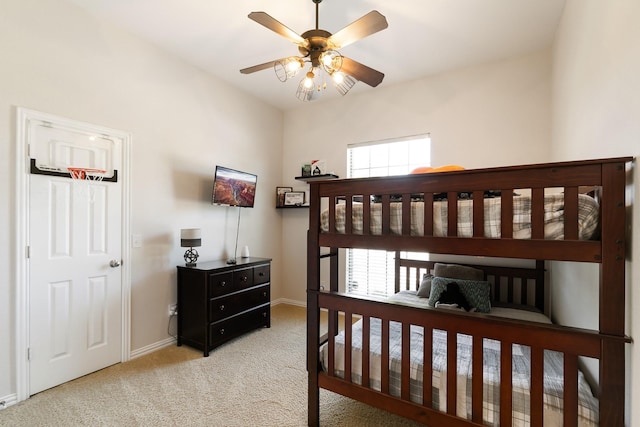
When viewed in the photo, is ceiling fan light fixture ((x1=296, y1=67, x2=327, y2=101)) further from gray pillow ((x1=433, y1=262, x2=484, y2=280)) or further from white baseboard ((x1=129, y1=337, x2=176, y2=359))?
white baseboard ((x1=129, y1=337, x2=176, y2=359))

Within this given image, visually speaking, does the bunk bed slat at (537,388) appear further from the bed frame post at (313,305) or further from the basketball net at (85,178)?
the basketball net at (85,178)

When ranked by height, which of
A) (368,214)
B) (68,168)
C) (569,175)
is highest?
(68,168)

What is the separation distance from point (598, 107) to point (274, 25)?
1.95m

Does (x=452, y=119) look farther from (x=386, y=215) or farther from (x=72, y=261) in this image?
(x=72, y=261)

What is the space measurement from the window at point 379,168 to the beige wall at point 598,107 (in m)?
1.39

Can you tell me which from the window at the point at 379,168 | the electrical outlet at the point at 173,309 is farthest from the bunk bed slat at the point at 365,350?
the electrical outlet at the point at 173,309

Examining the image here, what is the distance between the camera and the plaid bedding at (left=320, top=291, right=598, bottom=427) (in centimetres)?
133

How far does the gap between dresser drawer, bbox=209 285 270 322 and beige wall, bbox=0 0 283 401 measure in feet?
1.85

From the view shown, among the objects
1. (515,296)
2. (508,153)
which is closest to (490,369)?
(515,296)

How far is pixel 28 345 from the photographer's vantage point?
6.94 feet

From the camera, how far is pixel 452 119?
10.9ft

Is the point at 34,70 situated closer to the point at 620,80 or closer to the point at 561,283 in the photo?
the point at 620,80

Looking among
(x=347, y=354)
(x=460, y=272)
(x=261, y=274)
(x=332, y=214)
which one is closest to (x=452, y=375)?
(x=347, y=354)

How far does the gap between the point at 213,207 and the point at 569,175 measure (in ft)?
10.9
